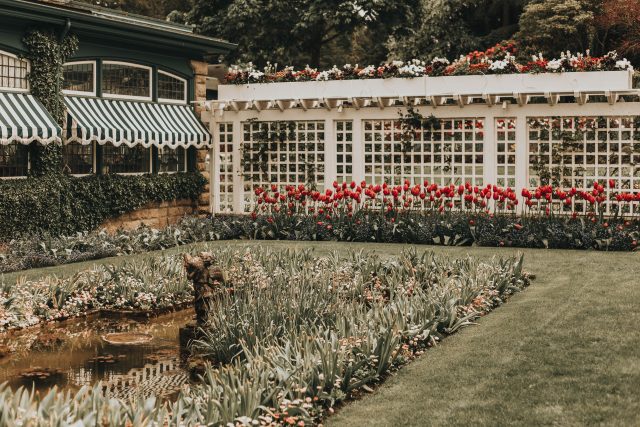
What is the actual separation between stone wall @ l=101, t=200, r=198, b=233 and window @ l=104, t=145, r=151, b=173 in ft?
2.94

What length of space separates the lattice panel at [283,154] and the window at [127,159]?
2.22 m

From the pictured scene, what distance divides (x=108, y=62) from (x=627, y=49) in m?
15.6

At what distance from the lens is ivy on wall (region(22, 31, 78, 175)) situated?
16.4 metres

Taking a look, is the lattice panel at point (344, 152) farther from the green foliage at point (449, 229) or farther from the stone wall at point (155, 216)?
the stone wall at point (155, 216)

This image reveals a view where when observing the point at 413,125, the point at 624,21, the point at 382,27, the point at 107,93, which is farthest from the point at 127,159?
the point at 382,27

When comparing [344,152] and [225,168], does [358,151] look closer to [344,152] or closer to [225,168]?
[344,152]

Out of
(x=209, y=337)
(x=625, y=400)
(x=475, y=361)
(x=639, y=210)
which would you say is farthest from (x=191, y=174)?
(x=625, y=400)

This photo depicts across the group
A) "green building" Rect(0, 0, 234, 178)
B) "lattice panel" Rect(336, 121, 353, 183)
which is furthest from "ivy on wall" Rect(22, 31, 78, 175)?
"lattice panel" Rect(336, 121, 353, 183)

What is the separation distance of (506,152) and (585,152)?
154 cm

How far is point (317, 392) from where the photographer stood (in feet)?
20.8

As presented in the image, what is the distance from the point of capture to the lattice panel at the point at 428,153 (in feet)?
59.7

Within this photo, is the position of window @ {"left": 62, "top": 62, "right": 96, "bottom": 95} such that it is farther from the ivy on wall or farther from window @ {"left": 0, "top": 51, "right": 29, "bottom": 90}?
window @ {"left": 0, "top": 51, "right": 29, "bottom": 90}

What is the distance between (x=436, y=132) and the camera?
18609 millimetres

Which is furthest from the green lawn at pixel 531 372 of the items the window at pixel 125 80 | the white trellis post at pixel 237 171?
the window at pixel 125 80
